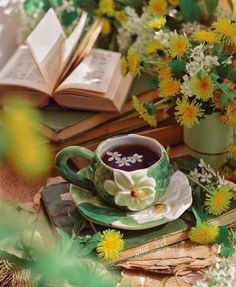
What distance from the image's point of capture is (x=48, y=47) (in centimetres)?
96

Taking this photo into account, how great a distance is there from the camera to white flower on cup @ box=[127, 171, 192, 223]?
2.31 feet

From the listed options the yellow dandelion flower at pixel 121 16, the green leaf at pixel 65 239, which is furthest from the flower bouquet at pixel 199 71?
the yellow dandelion flower at pixel 121 16

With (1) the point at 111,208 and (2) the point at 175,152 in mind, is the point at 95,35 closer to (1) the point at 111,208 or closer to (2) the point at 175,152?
(2) the point at 175,152

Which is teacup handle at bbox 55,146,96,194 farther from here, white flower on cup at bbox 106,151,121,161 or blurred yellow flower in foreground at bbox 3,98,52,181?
blurred yellow flower in foreground at bbox 3,98,52,181

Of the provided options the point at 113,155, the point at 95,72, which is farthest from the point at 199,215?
the point at 95,72

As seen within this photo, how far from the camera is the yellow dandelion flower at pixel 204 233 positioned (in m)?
0.70

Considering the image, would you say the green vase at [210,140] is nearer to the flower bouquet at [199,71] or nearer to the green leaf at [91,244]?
the flower bouquet at [199,71]

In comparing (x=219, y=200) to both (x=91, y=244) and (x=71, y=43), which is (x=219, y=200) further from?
(x=71, y=43)

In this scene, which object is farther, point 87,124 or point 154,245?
point 87,124

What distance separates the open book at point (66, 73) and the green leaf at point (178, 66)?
210mm

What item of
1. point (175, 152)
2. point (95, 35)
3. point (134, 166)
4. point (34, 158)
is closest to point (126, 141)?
point (134, 166)

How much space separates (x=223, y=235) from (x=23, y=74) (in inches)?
18.9

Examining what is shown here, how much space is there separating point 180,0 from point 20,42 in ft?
1.20

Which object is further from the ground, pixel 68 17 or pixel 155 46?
pixel 155 46
